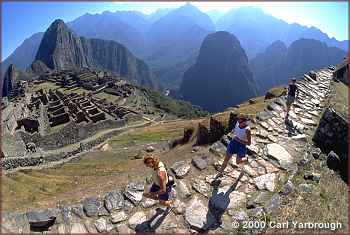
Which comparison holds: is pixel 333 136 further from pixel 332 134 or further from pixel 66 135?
pixel 66 135

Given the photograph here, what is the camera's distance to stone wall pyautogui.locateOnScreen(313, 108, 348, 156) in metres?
14.5

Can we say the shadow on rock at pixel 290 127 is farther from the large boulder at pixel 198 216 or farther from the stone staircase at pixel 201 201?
the large boulder at pixel 198 216

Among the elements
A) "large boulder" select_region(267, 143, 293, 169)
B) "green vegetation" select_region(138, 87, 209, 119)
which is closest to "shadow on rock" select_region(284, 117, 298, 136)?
"large boulder" select_region(267, 143, 293, 169)

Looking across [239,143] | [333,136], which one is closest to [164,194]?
[239,143]

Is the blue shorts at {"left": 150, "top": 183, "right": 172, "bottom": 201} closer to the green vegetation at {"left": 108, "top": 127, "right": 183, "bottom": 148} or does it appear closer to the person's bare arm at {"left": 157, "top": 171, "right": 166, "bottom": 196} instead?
the person's bare arm at {"left": 157, "top": 171, "right": 166, "bottom": 196}

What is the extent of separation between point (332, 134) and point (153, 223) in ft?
29.0

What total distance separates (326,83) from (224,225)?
776 inches

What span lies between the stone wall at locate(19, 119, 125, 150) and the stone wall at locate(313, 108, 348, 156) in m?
51.2

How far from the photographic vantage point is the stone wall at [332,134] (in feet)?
47.4

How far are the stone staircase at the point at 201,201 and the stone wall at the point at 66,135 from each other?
166 ft

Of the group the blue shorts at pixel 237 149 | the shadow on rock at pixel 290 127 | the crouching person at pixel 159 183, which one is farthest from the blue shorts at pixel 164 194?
the shadow on rock at pixel 290 127

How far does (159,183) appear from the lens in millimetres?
10078

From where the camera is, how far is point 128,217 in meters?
10.2

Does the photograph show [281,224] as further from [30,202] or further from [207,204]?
[30,202]
